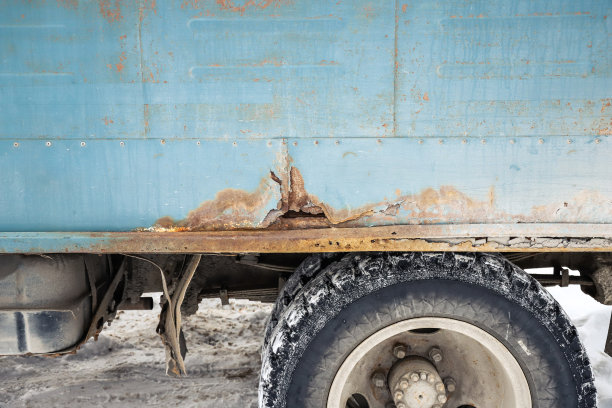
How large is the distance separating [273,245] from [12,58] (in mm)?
1315

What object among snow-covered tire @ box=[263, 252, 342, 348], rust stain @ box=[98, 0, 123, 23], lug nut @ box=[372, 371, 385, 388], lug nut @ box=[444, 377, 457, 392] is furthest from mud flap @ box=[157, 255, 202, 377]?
lug nut @ box=[444, 377, 457, 392]

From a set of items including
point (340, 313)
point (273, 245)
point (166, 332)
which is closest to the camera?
point (273, 245)

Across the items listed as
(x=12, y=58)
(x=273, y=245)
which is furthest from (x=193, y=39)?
(x=273, y=245)

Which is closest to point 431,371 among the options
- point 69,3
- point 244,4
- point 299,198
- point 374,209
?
point 374,209

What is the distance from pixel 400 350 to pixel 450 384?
315 mm

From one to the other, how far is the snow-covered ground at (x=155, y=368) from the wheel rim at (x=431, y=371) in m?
1.18

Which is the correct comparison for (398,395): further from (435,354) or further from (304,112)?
(304,112)

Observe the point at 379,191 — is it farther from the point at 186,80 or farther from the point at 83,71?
the point at 83,71

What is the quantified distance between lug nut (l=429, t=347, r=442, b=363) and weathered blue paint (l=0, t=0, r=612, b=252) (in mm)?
860

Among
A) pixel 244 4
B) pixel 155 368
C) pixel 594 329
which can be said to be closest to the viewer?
pixel 244 4

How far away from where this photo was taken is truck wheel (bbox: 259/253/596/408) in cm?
202

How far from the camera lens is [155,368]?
3.69 meters

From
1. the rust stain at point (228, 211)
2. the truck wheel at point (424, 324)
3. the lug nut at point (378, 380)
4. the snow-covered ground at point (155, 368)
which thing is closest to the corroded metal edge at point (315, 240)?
the rust stain at point (228, 211)

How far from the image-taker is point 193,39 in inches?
71.3
